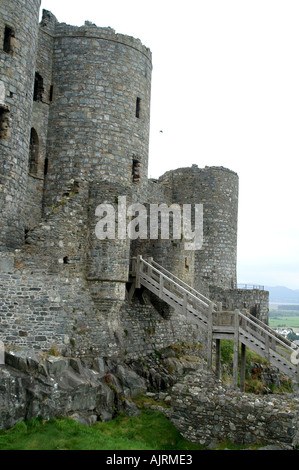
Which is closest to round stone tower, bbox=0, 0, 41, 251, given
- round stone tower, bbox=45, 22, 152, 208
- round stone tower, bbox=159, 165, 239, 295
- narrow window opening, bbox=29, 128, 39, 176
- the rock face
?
narrow window opening, bbox=29, 128, 39, 176

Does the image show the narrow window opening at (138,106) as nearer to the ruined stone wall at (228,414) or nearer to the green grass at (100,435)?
the ruined stone wall at (228,414)

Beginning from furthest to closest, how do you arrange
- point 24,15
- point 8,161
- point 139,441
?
point 24,15 < point 8,161 < point 139,441

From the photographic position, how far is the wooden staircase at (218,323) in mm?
19203

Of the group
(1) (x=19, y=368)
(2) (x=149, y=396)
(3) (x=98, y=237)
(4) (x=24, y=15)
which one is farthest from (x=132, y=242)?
(4) (x=24, y=15)

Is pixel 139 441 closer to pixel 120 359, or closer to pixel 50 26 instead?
pixel 120 359

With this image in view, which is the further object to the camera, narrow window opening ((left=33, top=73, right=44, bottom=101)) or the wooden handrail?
narrow window opening ((left=33, top=73, right=44, bottom=101))

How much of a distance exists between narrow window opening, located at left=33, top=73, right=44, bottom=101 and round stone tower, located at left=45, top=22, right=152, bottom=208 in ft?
2.04

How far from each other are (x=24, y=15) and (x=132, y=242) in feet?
33.6

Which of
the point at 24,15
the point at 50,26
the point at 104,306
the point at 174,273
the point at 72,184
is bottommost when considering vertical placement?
the point at 104,306

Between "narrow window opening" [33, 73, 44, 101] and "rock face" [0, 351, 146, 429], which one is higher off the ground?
"narrow window opening" [33, 73, 44, 101]

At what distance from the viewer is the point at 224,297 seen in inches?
1345

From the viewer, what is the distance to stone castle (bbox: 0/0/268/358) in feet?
59.3

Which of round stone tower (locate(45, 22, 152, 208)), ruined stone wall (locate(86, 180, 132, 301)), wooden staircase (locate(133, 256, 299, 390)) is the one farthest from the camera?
round stone tower (locate(45, 22, 152, 208))

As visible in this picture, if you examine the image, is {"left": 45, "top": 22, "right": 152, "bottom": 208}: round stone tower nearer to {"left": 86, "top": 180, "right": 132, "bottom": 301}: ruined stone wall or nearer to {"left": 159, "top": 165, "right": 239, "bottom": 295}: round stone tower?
{"left": 86, "top": 180, "right": 132, "bottom": 301}: ruined stone wall
